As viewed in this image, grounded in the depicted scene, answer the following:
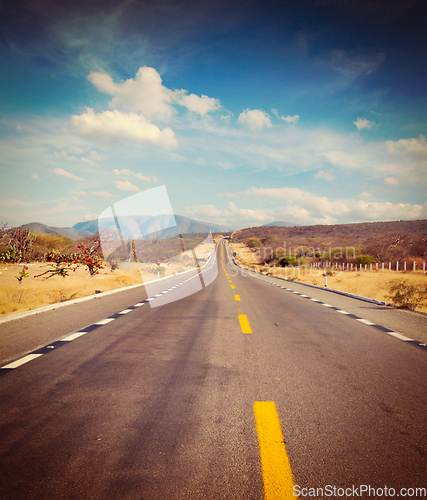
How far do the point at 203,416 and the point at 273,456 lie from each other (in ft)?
2.88

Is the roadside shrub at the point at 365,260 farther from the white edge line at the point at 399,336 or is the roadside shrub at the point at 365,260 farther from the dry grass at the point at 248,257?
the white edge line at the point at 399,336

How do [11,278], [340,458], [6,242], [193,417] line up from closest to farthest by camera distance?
[340,458] < [193,417] < [11,278] < [6,242]

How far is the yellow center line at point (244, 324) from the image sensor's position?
6802mm

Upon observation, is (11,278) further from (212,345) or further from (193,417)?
(193,417)

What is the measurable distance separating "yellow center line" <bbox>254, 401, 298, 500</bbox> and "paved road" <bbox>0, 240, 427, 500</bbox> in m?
0.05

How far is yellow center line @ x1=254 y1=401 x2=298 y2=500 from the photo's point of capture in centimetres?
197

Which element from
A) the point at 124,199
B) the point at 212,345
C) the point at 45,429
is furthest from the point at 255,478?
the point at 124,199

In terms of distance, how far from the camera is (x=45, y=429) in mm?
2721

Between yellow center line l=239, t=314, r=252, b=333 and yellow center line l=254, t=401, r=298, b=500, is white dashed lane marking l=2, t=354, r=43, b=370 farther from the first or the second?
yellow center line l=239, t=314, r=252, b=333

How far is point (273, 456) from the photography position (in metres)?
2.30

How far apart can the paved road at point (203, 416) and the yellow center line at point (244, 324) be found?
1028mm

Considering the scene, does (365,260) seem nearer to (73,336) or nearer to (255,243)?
(73,336)

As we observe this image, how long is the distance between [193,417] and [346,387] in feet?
6.63

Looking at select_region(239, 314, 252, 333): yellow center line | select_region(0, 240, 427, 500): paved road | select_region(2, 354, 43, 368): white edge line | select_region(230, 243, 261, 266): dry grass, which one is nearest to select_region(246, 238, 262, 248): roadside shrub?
select_region(230, 243, 261, 266): dry grass
